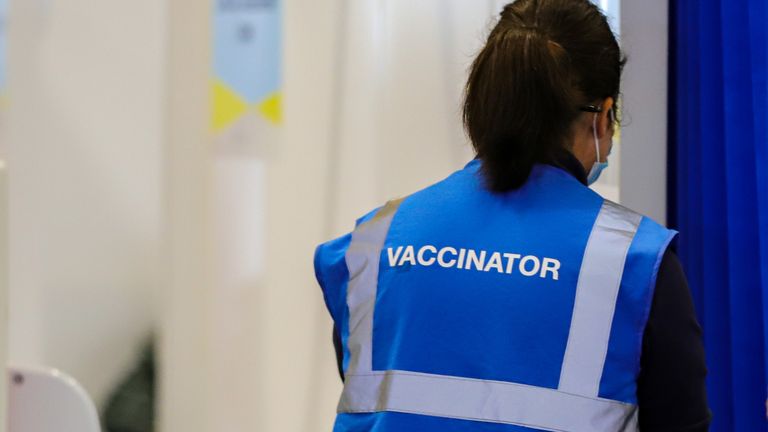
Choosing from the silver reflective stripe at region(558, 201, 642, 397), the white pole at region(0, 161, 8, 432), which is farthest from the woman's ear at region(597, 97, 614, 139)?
the white pole at region(0, 161, 8, 432)

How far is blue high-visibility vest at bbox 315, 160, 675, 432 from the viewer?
2.80 ft

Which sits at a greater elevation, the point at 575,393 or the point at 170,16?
the point at 170,16

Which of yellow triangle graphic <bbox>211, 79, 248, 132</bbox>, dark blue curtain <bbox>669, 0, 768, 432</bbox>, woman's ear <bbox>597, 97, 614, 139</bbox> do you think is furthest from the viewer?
yellow triangle graphic <bbox>211, 79, 248, 132</bbox>

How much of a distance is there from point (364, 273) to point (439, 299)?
0.10 m

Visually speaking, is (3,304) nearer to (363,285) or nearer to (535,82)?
(363,285)

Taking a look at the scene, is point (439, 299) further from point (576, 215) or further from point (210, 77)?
point (210, 77)

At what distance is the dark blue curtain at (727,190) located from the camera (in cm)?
137

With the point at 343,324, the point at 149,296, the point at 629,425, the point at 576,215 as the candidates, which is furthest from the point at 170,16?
the point at 629,425

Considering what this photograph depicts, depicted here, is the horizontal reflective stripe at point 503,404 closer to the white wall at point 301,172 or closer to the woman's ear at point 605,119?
the woman's ear at point 605,119

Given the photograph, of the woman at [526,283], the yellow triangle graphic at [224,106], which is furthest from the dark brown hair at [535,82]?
the yellow triangle graphic at [224,106]

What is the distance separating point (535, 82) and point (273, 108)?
76 centimetres

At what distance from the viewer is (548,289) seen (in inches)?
→ 34.0

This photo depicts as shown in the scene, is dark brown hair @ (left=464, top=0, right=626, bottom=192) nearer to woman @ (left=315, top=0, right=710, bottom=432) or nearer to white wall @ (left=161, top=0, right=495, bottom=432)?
woman @ (left=315, top=0, right=710, bottom=432)

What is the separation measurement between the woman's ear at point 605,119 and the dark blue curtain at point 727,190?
1.55ft
